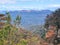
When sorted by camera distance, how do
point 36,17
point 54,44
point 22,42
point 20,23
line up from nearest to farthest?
1. point 22,42
2. point 20,23
3. point 36,17
4. point 54,44

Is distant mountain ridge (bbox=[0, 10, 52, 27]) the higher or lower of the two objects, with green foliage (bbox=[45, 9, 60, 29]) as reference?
higher

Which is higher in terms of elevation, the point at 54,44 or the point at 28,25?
the point at 28,25

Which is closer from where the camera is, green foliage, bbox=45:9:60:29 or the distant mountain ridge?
the distant mountain ridge

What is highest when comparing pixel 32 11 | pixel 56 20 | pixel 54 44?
pixel 32 11

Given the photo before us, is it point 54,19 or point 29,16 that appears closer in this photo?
point 29,16

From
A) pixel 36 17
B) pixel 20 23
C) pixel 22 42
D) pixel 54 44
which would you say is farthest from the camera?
pixel 54 44

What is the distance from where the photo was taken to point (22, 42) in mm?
5141

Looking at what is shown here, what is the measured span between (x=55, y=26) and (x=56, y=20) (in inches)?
9.8

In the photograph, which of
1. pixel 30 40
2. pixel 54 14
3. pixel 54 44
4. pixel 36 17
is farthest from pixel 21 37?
pixel 54 14

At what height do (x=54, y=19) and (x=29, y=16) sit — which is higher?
(x=29, y=16)

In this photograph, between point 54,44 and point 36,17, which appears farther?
point 54,44

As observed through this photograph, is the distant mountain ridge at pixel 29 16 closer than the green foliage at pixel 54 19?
Yes

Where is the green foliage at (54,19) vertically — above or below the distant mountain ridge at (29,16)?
below

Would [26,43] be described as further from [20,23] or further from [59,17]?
[59,17]
